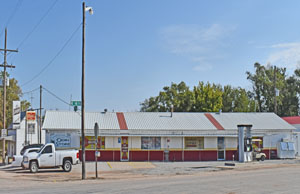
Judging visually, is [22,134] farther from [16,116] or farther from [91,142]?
[91,142]

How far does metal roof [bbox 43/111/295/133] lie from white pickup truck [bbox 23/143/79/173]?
852 cm

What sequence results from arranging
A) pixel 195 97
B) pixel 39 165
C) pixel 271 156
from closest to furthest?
1. pixel 39 165
2. pixel 271 156
3. pixel 195 97

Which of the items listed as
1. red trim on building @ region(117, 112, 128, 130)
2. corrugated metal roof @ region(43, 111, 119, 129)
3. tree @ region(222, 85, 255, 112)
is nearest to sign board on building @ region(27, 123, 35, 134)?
corrugated metal roof @ region(43, 111, 119, 129)

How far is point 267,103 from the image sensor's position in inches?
3098

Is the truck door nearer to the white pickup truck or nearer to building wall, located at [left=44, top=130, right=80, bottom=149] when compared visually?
the white pickup truck

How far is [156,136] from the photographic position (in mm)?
37844

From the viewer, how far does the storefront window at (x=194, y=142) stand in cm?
3862

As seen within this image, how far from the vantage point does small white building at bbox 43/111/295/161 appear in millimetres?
36781

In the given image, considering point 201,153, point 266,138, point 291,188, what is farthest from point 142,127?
point 291,188

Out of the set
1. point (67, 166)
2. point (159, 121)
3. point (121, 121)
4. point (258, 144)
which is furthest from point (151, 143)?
point (67, 166)

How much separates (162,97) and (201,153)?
34018 millimetres

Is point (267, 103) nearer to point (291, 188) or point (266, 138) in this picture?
point (266, 138)

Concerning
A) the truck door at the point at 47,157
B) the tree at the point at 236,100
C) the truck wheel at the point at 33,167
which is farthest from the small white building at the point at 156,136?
the tree at the point at 236,100

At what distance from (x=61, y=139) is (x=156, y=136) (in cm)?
Answer: 892
